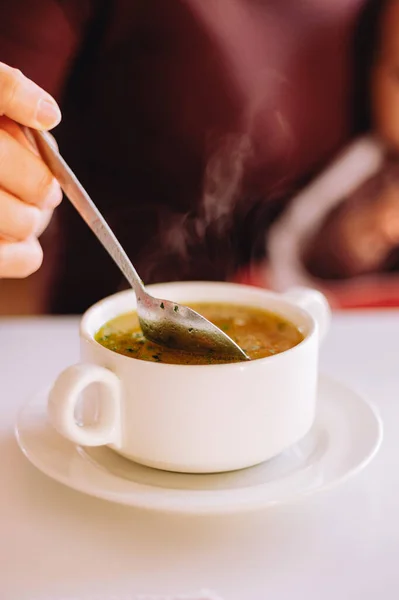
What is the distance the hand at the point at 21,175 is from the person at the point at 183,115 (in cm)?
92

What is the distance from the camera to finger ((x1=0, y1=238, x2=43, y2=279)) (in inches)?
44.0

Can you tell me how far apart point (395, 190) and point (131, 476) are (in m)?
1.64

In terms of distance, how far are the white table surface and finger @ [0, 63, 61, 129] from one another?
406 mm

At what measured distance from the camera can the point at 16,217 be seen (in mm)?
1019

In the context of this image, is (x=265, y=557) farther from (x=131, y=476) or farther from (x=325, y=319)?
(x=325, y=319)

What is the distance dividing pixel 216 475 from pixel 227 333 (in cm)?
21

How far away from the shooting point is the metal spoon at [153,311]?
2.79 feet

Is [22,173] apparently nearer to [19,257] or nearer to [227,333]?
[19,257]

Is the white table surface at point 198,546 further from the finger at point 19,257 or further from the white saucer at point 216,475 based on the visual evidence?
the finger at point 19,257

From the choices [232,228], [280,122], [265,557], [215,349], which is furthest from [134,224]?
[265,557]

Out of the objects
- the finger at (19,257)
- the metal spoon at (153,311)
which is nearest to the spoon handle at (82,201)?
the metal spoon at (153,311)

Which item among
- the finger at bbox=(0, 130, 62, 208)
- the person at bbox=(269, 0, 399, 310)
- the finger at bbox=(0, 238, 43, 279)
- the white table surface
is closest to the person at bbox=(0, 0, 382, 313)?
the person at bbox=(269, 0, 399, 310)

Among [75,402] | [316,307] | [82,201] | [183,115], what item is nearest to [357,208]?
[183,115]

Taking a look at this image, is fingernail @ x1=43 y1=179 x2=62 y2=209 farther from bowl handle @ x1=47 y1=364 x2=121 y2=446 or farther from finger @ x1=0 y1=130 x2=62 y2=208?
bowl handle @ x1=47 y1=364 x2=121 y2=446
